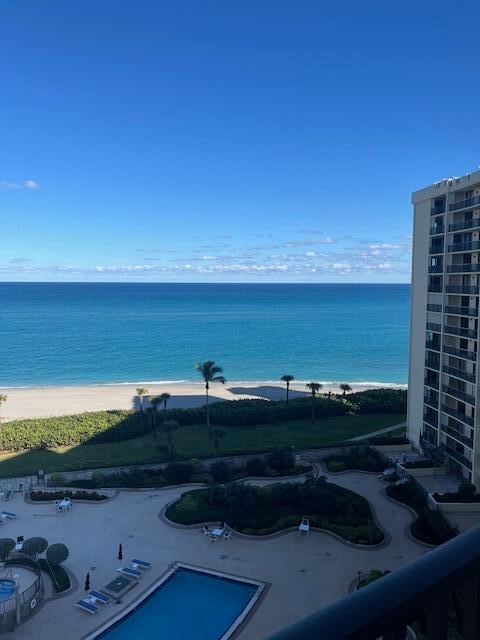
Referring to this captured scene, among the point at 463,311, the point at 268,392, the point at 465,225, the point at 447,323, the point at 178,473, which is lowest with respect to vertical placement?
the point at 268,392

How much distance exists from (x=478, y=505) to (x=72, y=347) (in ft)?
240

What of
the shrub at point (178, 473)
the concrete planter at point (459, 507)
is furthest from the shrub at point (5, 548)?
the concrete planter at point (459, 507)

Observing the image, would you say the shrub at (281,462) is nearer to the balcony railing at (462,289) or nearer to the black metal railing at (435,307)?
the black metal railing at (435,307)

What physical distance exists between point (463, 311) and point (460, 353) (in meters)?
2.20

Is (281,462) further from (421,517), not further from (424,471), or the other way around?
(421,517)

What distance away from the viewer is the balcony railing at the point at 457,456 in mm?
26491

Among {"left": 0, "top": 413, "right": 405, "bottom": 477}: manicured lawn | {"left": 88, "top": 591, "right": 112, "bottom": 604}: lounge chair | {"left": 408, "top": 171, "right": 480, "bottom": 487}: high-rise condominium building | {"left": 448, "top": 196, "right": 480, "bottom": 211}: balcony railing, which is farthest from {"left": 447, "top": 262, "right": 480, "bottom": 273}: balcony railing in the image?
{"left": 88, "top": 591, "right": 112, "bottom": 604}: lounge chair

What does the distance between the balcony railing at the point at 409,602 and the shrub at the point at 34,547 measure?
2120 centimetres

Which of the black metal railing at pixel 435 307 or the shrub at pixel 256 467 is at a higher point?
the black metal railing at pixel 435 307

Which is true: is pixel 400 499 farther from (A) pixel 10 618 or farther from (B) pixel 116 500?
(A) pixel 10 618

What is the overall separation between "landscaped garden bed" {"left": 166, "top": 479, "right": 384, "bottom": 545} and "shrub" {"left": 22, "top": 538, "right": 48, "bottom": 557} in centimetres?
585

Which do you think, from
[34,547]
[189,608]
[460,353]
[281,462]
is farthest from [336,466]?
[34,547]

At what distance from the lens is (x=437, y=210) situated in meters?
29.2

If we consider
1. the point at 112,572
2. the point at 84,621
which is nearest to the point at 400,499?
the point at 112,572
